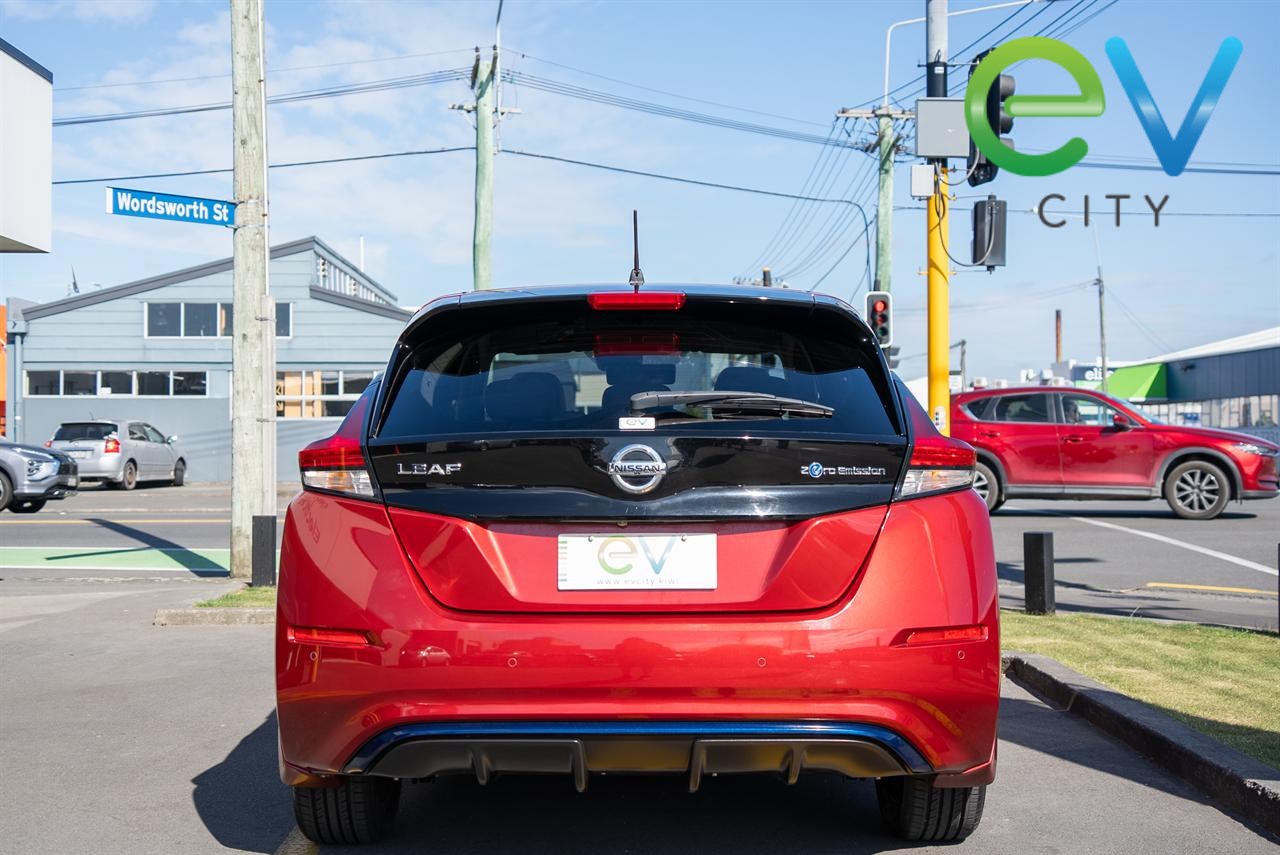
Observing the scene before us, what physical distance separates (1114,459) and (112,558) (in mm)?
12801

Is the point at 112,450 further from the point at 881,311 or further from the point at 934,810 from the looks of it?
the point at 934,810

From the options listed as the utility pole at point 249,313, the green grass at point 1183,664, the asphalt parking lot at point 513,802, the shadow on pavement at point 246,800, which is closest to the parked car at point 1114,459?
the green grass at point 1183,664

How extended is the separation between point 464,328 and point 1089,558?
11.1m

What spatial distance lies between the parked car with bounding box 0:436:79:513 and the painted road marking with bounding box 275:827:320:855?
1793 cm

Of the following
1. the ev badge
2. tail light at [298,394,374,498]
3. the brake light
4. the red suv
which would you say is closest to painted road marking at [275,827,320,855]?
the red suv

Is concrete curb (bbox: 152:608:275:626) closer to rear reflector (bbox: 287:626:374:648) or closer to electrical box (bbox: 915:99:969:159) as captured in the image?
rear reflector (bbox: 287:626:374:648)

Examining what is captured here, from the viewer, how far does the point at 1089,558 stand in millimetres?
13664

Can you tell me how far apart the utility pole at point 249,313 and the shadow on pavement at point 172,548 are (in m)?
1.55

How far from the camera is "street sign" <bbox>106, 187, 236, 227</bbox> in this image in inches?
421

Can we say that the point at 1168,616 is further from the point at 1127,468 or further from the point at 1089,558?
the point at 1127,468

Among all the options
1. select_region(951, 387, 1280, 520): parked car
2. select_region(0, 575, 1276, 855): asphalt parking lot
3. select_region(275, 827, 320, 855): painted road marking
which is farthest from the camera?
select_region(951, 387, 1280, 520): parked car

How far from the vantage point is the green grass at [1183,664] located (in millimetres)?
5488

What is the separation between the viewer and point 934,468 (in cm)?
360

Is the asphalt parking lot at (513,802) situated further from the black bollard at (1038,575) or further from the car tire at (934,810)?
the black bollard at (1038,575)
